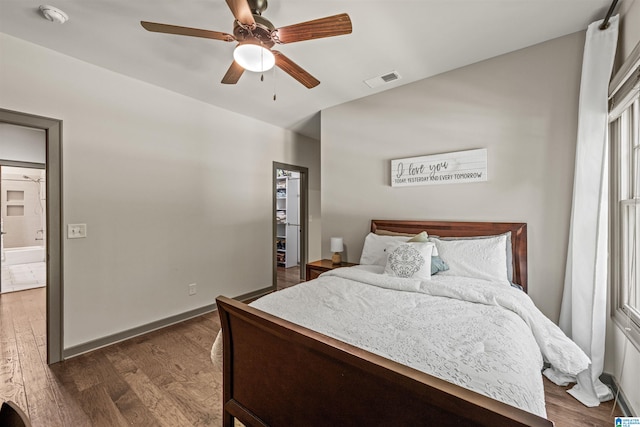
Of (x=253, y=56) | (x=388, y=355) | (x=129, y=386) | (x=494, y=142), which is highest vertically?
(x=253, y=56)

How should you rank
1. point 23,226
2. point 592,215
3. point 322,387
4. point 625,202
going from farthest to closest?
point 23,226 → point 592,215 → point 625,202 → point 322,387

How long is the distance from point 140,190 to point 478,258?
3.38 m

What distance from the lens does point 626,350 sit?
5.61ft

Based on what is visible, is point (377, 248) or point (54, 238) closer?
point (54, 238)

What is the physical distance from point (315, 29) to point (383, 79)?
155 centimetres

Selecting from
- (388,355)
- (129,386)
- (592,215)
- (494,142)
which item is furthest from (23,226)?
(592,215)

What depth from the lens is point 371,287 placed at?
2.05 meters

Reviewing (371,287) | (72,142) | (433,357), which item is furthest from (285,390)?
(72,142)

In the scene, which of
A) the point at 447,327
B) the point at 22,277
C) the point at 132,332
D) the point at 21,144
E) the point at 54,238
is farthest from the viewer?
the point at 22,277

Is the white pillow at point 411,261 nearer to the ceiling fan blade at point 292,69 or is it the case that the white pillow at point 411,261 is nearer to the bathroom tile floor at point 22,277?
the ceiling fan blade at point 292,69

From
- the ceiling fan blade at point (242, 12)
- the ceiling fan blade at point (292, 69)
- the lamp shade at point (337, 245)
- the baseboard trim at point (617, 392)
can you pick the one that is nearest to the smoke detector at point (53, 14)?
the ceiling fan blade at point (242, 12)

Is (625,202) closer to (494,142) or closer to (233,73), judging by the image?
(494,142)

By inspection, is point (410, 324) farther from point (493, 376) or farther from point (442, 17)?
point (442, 17)

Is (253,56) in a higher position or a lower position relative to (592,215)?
higher
